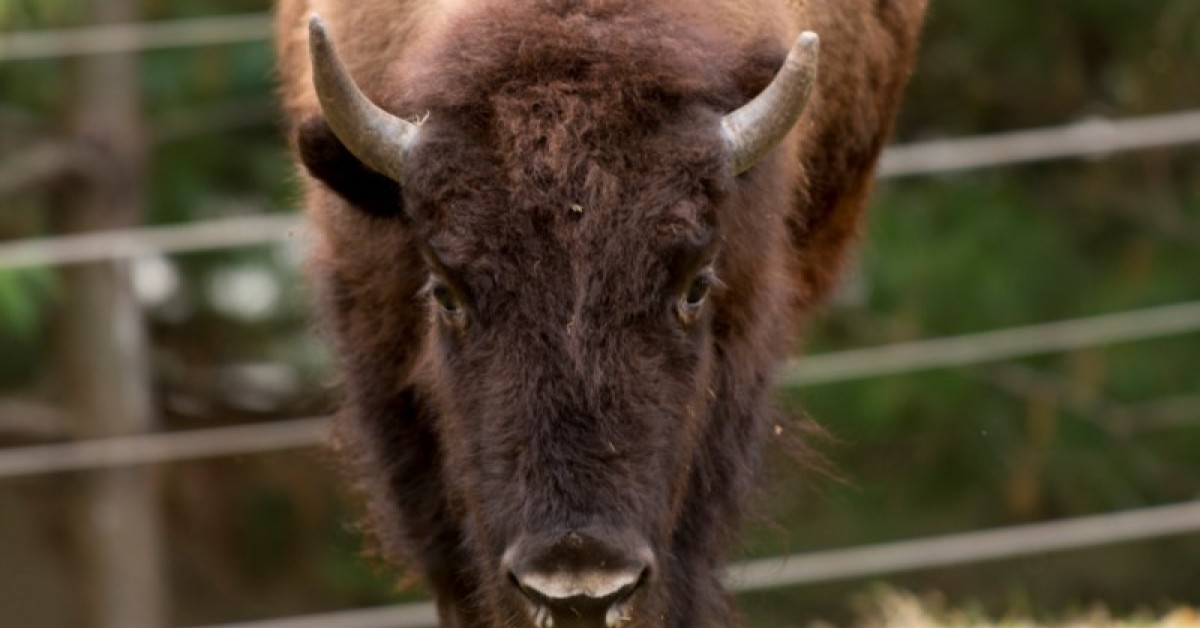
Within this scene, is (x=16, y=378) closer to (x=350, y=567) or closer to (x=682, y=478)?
(x=350, y=567)

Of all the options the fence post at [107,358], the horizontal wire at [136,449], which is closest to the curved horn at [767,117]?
the horizontal wire at [136,449]

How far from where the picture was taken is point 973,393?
10.2m

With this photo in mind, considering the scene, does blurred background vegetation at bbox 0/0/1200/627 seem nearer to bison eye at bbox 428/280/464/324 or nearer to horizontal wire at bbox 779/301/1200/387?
horizontal wire at bbox 779/301/1200/387

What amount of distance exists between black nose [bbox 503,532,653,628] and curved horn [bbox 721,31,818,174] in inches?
27.6

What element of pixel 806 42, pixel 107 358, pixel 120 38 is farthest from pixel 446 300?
pixel 107 358

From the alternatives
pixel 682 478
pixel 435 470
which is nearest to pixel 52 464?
pixel 435 470

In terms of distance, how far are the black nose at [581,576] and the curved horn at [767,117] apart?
27.6 inches

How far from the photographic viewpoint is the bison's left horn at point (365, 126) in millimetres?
3750

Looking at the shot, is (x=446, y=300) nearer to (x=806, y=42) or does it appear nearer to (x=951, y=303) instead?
(x=806, y=42)

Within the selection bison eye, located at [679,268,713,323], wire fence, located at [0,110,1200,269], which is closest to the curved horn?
bison eye, located at [679,268,713,323]

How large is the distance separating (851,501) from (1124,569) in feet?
5.31

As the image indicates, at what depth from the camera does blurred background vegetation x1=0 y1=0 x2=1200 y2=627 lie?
32.8 ft

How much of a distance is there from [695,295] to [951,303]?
639 cm

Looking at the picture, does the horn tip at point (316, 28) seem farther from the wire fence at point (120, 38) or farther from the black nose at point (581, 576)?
the wire fence at point (120, 38)
